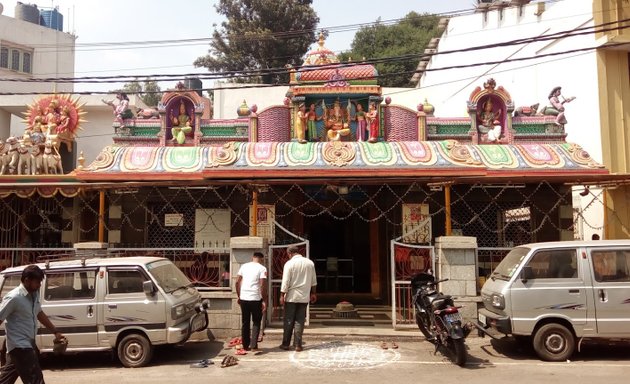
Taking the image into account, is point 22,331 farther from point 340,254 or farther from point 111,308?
point 340,254

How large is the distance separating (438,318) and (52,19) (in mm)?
30945

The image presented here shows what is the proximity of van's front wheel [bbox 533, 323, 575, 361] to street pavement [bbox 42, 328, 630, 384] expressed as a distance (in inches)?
5.8

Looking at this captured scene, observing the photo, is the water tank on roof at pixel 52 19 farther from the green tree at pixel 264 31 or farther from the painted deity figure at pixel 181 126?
the painted deity figure at pixel 181 126

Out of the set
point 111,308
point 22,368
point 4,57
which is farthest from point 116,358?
point 4,57

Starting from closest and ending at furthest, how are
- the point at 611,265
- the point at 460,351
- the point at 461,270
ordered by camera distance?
the point at 460,351
the point at 611,265
the point at 461,270

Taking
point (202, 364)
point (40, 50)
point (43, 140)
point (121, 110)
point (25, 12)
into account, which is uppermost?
point (25, 12)

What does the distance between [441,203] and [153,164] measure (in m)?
7.77

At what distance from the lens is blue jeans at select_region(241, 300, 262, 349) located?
8383 mm

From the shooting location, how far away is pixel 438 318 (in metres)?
7.67

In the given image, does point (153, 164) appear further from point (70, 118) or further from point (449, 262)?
point (449, 262)

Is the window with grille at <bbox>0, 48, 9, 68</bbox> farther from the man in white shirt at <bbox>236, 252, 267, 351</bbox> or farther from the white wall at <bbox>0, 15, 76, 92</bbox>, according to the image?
the man in white shirt at <bbox>236, 252, 267, 351</bbox>

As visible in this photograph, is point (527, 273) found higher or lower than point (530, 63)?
lower

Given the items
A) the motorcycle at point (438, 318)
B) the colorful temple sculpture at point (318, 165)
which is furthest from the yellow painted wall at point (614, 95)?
the motorcycle at point (438, 318)

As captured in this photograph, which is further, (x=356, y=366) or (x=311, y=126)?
(x=311, y=126)
